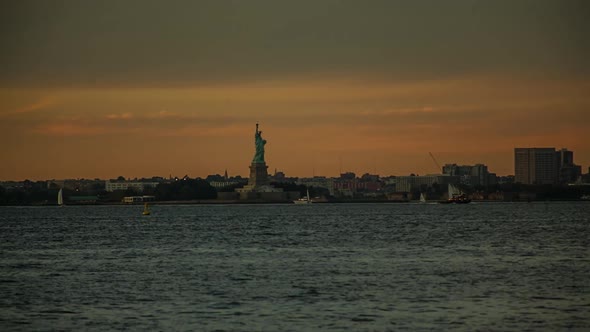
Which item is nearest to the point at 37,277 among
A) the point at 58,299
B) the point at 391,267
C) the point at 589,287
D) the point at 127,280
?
the point at 127,280

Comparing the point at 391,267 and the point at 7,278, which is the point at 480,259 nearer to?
the point at 391,267

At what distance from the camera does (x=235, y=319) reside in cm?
3556

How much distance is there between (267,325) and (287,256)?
28.0 meters

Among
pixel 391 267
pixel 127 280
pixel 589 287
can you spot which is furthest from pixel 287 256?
pixel 589 287

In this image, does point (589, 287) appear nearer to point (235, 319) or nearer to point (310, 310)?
point (310, 310)

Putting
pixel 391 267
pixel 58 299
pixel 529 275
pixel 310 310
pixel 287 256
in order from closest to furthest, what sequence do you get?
pixel 310 310 < pixel 58 299 < pixel 529 275 < pixel 391 267 < pixel 287 256

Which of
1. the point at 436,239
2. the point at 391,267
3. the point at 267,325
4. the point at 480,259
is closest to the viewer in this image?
the point at 267,325

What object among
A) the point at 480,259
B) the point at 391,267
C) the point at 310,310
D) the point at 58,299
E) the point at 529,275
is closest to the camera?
the point at 310,310

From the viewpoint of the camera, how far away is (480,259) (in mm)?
57375

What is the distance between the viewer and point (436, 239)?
78.7m

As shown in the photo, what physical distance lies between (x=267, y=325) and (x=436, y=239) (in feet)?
149

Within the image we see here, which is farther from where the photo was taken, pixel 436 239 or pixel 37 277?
pixel 436 239

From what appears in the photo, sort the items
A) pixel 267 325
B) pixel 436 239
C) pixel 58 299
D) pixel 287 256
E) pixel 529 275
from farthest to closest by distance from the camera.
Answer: pixel 436 239
pixel 287 256
pixel 529 275
pixel 58 299
pixel 267 325

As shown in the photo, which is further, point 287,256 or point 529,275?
point 287,256
